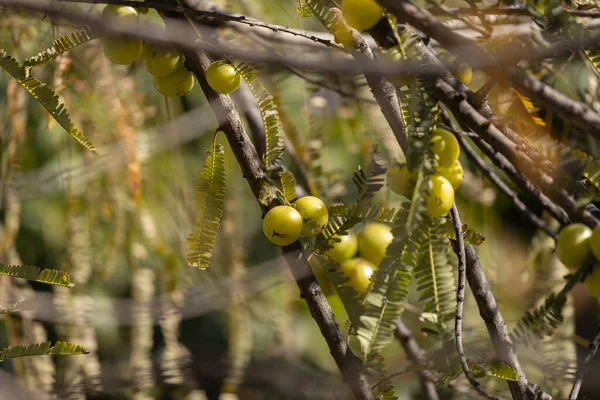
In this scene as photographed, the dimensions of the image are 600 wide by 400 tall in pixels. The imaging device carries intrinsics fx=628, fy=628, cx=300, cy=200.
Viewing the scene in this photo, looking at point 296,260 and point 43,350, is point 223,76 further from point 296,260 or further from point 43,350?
point 43,350

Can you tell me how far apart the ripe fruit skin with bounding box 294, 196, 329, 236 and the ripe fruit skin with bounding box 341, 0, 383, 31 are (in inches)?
7.2

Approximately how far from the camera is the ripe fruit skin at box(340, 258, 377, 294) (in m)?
0.76

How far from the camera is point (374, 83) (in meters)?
0.55

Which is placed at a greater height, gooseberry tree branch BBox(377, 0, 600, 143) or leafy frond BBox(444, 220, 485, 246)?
gooseberry tree branch BBox(377, 0, 600, 143)

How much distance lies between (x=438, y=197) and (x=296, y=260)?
170 millimetres

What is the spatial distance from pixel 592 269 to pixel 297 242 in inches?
10.3

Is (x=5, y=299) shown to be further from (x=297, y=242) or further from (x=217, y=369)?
(x=297, y=242)

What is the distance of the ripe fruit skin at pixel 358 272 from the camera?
2.49 feet

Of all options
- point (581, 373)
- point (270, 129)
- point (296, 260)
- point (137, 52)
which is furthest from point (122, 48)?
point (581, 373)

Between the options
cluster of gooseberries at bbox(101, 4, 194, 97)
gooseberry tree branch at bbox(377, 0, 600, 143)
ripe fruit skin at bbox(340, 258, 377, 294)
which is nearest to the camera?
gooseberry tree branch at bbox(377, 0, 600, 143)

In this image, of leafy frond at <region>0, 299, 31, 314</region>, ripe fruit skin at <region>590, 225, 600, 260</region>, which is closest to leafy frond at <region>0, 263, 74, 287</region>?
leafy frond at <region>0, 299, 31, 314</region>

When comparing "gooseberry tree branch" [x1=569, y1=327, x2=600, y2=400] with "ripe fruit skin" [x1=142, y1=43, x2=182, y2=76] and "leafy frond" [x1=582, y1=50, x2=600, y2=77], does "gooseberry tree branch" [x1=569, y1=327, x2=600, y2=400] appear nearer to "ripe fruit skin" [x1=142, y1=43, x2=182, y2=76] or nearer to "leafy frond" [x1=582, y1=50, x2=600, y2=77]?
"leafy frond" [x1=582, y1=50, x2=600, y2=77]

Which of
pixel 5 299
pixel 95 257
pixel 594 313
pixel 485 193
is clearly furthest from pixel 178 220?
pixel 594 313

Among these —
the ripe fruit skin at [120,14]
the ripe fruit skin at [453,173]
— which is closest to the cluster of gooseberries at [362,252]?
the ripe fruit skin at [453,173]
